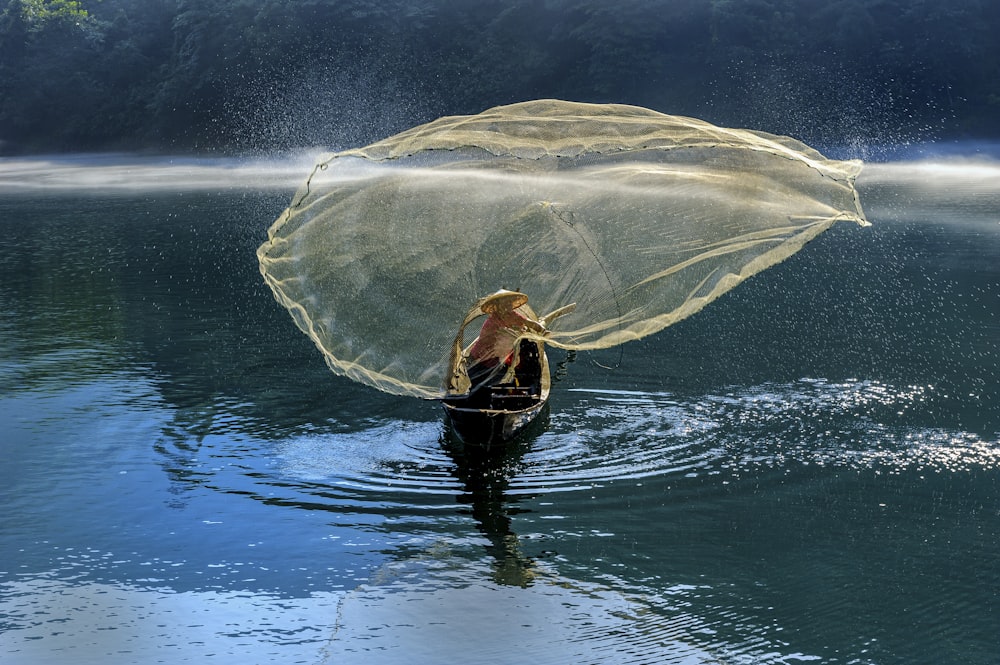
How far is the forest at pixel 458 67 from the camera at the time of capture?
53938 millimetres

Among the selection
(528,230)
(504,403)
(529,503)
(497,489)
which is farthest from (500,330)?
(529,503)

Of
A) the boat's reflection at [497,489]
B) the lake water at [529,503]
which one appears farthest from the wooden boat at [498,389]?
the lake water at [529,503]

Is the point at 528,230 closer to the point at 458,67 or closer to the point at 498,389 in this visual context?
the point at 498,389

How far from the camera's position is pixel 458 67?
60.3 metres

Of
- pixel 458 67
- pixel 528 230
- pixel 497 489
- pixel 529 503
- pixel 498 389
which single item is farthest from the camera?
pixel 458 67

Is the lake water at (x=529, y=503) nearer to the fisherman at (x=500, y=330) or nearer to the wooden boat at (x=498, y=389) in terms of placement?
the wooden boat at (x=498, y=389)

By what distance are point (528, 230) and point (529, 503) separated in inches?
112

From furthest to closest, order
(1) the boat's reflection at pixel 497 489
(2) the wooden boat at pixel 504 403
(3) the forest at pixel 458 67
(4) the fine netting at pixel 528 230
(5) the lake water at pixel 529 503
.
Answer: (3) the forest at pixel 458 67 < (2) the wooden boat at pixel 504 403 < (4) the fine netting at pixel 528 230 < (1) the boat's reflection at pixel 497 489 < (5) the lake water at pixel 529 503

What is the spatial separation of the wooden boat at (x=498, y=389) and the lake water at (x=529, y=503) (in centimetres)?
29

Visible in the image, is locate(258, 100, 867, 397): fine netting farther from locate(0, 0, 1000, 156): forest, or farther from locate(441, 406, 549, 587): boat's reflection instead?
locate(0, 0, 1000, 156): forest

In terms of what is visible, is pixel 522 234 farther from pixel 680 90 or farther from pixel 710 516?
pixel 680 90

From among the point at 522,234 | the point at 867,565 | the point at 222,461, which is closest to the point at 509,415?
the point at 522,234

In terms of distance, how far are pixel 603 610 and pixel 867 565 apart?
2.18 m

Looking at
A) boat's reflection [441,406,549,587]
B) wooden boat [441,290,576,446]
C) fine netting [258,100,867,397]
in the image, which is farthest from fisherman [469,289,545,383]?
boat's reflection [441,406,549,587]
